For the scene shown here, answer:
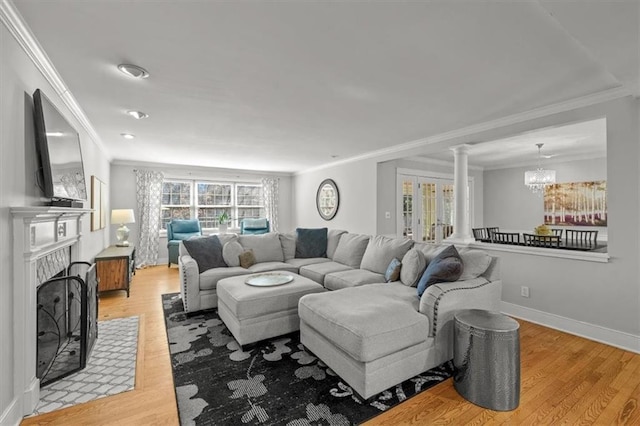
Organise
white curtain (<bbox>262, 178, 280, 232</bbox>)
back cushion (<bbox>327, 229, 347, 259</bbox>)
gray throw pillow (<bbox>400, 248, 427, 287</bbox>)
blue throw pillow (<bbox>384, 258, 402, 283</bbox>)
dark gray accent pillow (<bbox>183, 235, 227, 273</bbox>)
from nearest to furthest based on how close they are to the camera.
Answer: gray throw pillow (<bbox>400, 248, 427, 287</bbox>) < blue throw pillow (<bbox>384, 258, 402, 283</bbox>) < dark gray accent pillow (<bbox>183, 235, 227, 273</bbox>) < back cushion (<bbox>327, 229, 347, 259</bbox>) < white curtain (<bbox>262, 178, 280, 232</bbox>)

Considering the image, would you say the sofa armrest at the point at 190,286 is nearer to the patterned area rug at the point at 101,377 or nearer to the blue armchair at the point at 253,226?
the patterned area rug at the point at 101,377

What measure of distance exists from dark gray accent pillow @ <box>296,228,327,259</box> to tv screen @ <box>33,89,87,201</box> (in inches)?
111

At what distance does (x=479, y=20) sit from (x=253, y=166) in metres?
6.03

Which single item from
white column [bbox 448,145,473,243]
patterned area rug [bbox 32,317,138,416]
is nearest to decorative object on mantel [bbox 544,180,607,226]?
white column [bbox 448,145,473,243]

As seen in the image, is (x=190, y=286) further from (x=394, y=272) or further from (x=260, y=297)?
(x=394, y=272)

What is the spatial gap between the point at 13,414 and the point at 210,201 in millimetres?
6157

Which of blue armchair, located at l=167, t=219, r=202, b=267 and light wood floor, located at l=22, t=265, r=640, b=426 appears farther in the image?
blue armchair, located at l=167, t=219, r=202, b=267

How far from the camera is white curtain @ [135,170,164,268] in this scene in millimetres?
6515

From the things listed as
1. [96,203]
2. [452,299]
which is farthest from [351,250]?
[96,203]

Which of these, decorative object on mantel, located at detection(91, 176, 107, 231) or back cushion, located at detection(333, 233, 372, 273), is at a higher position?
decorative object on mantel, located at detection(91, 176, 107, 231)

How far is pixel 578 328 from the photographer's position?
9.84 feet

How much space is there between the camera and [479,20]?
Result: 67.2 inches

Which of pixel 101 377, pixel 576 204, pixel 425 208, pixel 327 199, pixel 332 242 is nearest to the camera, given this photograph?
pixel 101 377

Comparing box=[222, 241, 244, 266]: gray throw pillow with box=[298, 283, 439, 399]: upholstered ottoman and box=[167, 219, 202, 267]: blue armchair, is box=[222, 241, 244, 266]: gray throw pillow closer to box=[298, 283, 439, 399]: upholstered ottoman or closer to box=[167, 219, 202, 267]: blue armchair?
box=[298, 283, 439, 399]: upholstered ottoman
